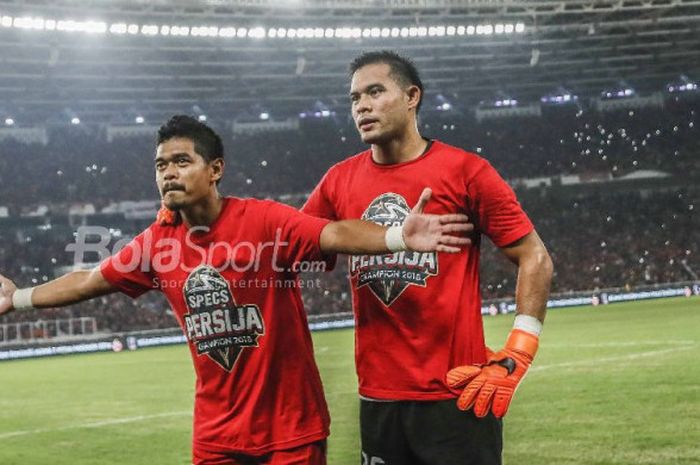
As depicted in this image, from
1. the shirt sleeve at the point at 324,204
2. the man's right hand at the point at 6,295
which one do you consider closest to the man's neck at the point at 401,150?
the shirt sleeve at the point at 324,204

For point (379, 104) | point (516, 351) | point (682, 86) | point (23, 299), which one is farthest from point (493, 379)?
point (682, 86)

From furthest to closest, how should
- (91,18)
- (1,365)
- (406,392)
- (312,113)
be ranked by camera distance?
1. (312,113)
2. (91,18)
3. (1,365)
4. (406,392)

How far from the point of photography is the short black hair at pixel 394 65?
166 inches

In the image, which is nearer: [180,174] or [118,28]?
[180,174]

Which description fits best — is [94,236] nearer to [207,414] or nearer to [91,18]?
[91,18]

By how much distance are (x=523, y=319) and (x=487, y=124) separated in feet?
136

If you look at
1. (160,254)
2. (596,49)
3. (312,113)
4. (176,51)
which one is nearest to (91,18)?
(176,51)

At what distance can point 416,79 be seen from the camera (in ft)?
14.1

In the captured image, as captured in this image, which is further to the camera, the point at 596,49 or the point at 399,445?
the point at 596,49

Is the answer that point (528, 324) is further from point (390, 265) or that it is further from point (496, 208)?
point (390, 265)

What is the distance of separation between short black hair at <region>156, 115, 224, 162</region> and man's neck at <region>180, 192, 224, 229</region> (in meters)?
0.20

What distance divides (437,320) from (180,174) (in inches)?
54.1

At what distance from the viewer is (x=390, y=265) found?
3932 millimetres

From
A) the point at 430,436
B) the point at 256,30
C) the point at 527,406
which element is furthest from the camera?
the point at 256,30
